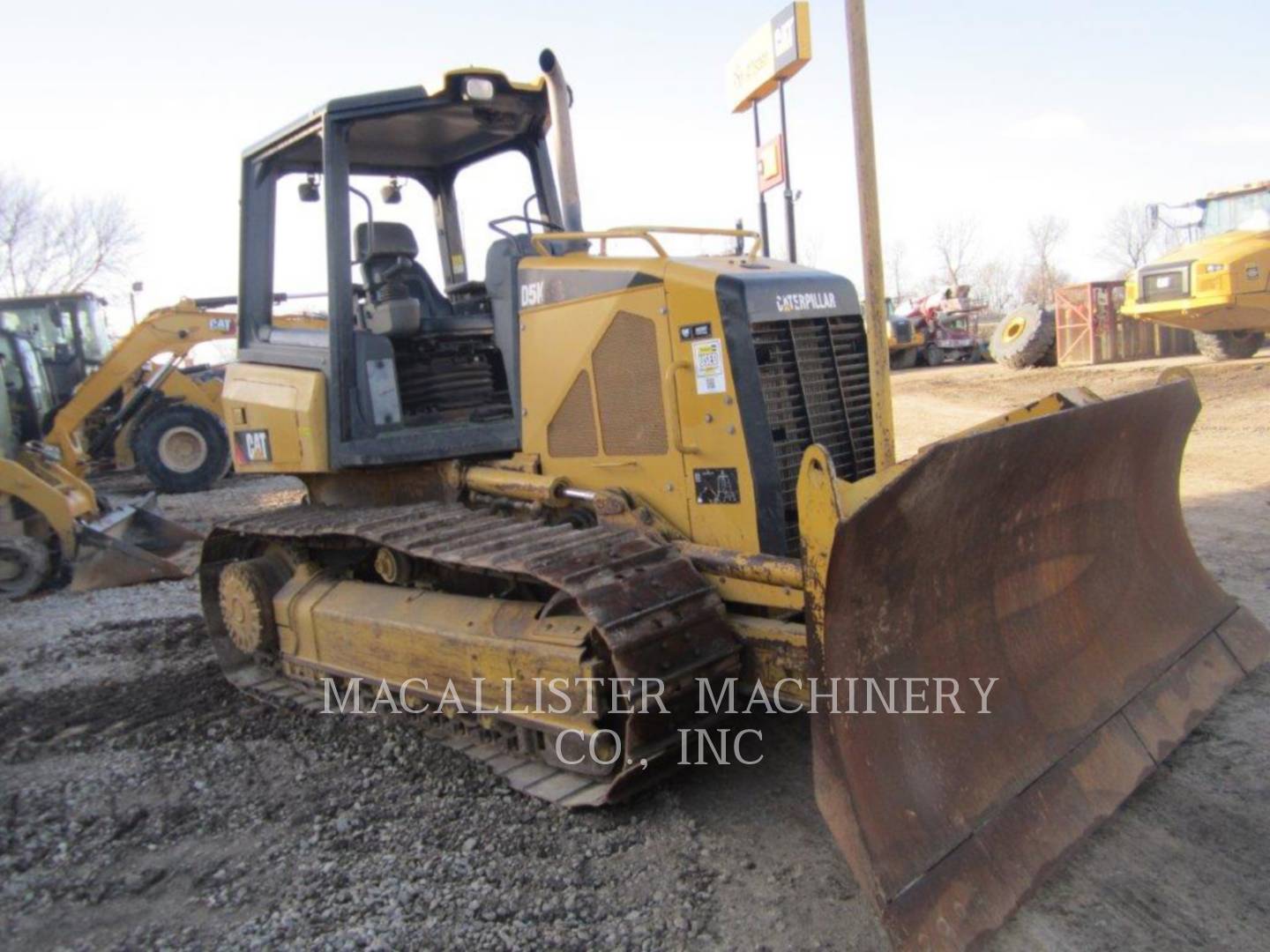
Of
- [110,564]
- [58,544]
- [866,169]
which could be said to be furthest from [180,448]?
[866,169]

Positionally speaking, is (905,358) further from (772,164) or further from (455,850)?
(455,850)

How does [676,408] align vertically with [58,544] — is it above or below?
above

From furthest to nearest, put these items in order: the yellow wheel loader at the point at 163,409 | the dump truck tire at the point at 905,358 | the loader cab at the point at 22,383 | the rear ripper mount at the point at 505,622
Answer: the dump truck tire at the point at 905,358, the yellow wheel loader at the point at 163,409, the loader cab at the point at 22,383, the rear ripper mount at the point at 505,622

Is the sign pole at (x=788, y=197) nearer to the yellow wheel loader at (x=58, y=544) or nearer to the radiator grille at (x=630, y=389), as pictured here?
the radiator grille at (x=630, y=389)

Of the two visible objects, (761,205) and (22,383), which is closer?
(761,205)

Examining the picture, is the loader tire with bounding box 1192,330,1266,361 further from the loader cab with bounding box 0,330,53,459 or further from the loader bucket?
the loader cab with bounding box 0,330,53,459

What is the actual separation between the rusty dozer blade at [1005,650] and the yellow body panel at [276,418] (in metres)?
2.63

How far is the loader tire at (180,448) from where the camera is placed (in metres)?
13.4

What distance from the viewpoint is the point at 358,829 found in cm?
344

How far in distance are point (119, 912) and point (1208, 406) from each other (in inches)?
482

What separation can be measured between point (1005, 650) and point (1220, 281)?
13049 millimetres

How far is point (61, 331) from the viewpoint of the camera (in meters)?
15.0

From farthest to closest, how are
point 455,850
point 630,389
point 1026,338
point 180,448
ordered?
point 1026,338, point 180,448, point 630,389, point 455,850


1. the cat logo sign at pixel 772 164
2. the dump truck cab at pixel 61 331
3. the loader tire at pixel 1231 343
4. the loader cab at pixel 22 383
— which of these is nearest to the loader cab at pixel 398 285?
the cat logo sign at pixel 772 164
